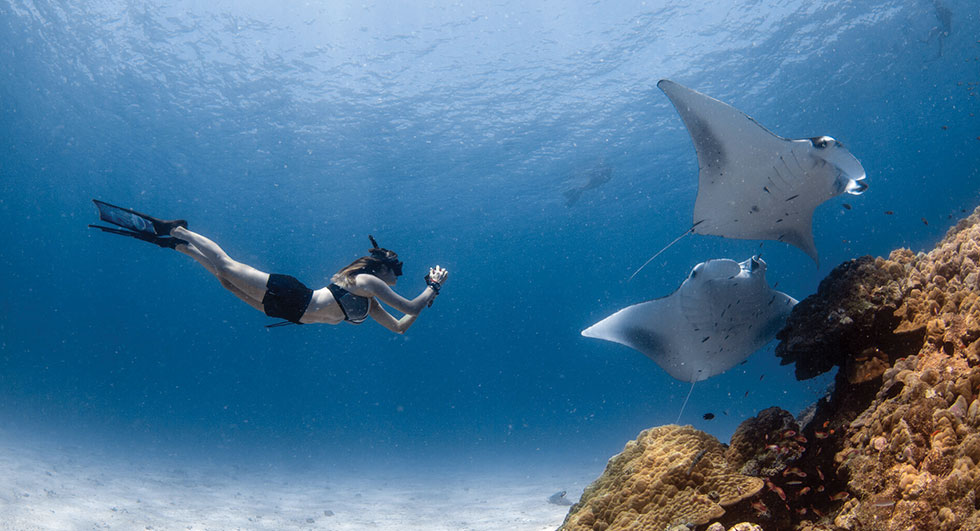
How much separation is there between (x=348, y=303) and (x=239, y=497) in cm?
1413

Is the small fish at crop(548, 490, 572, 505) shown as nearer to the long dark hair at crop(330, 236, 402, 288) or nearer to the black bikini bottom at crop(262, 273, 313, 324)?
the long dark hair at crop(330, 236, 402, 288)

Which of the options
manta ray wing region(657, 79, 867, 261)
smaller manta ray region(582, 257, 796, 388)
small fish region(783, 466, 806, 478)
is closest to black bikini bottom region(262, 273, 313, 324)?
smaller manta ray region(582, 257, 796, 388)

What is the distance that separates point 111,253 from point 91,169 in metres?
26.3

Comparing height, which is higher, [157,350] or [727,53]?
[157,350]

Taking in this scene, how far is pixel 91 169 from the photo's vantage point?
1281 inches

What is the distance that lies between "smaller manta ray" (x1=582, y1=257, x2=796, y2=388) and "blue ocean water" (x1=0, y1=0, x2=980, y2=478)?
4.99 ft

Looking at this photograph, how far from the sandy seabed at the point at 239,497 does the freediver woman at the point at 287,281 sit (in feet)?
22.1

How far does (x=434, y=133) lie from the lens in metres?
26.4

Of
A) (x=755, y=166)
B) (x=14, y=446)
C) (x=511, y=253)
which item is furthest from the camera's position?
(x=511, y=253)

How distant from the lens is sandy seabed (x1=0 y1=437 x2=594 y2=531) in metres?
9.83

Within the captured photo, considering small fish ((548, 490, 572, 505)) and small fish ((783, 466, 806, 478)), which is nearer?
small fish ((783, 466, 806, 478))

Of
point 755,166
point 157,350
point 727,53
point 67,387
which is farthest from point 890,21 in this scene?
point 67,387

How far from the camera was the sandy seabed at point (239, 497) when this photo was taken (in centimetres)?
983

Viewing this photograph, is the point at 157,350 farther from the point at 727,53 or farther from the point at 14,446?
the point at 727,53
